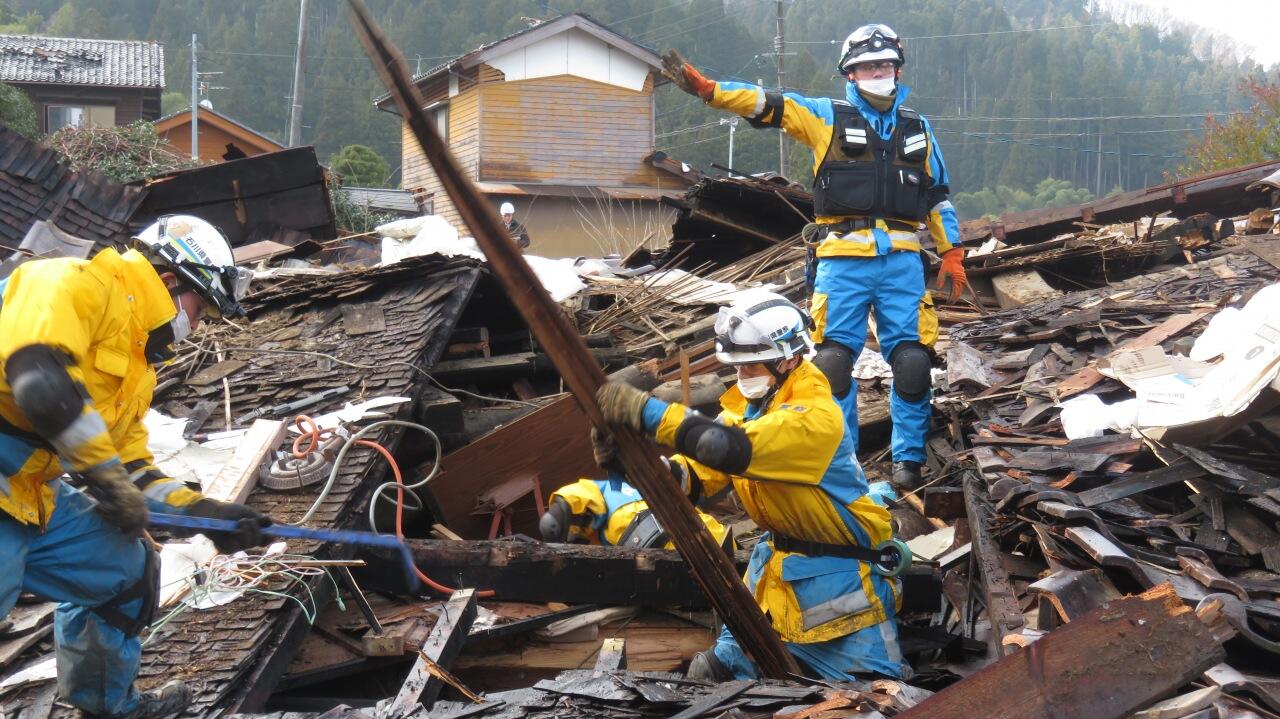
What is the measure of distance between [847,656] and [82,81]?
37.9m

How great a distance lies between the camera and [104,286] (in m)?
3.43

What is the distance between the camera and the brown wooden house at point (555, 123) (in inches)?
1125

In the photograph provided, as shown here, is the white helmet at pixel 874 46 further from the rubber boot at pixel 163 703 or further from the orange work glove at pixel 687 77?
the rubber boot at pixel 163 703

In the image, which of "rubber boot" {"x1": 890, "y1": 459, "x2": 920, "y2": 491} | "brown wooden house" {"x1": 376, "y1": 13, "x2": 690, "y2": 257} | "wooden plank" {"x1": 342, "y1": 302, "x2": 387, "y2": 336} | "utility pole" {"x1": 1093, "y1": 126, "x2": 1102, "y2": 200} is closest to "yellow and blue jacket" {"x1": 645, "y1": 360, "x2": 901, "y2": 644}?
"rubber boot" {"x1": 890, "y1": 459, "x2": 920, "y2": 491}

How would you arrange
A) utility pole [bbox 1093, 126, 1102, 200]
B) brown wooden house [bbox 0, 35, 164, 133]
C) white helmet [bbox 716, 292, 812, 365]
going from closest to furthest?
white helmet [bbox 716, 292, 812, 365], brown wooden house [bbox 0, 35, 164, 133], utility pole [bbox 1093, 126, 1102, 200]

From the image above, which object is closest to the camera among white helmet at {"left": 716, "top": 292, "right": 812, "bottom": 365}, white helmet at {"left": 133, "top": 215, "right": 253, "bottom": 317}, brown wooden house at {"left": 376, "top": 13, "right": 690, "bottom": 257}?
white helmet at {"left": 133, "top": 215, "right": 253, "bottom": 317}

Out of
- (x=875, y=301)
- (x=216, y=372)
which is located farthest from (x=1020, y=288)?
(x=216, y=372)

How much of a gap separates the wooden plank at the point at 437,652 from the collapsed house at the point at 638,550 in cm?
2

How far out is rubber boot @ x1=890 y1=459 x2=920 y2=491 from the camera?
229 inches

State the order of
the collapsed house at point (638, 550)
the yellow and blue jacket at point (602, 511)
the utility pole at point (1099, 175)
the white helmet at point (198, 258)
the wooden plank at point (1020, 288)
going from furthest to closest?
the utility pole at point (1099, 175) < the wooden plank at point (1020, 288) < the yellow and blue jacket at point (602, 511) < the white helmet at point (198, 258) < the collapsed house at point (638, 550)

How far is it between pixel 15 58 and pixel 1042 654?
41.3m

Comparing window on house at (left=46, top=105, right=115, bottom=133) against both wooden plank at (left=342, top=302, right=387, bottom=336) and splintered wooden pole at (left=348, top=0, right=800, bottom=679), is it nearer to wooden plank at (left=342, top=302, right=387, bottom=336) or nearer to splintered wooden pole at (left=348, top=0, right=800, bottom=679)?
wooden plank at (left=342, top=302, right=387, bottom=336)

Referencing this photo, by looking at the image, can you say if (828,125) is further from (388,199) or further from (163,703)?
(388,199)

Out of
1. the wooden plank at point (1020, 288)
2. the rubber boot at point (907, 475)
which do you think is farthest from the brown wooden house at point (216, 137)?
the rubber boot at point (907, 475)
